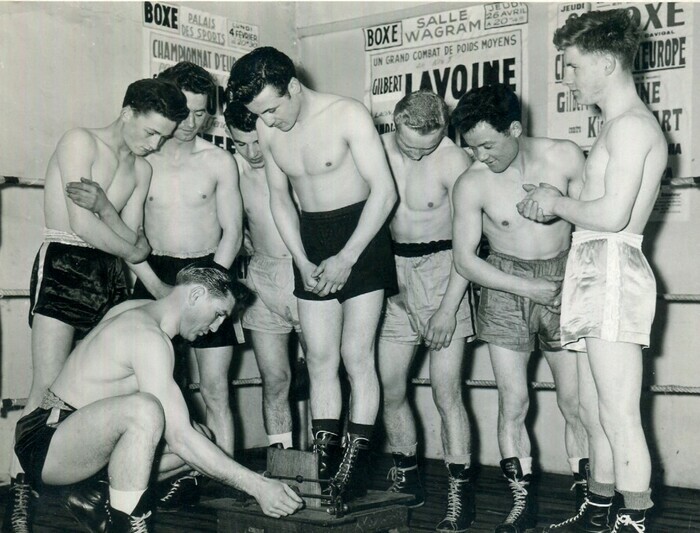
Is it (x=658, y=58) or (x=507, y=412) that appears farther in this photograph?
(x=658, y=58)

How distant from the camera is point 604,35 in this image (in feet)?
9.05

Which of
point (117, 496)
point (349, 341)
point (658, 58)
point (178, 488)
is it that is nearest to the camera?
point (117, 496)

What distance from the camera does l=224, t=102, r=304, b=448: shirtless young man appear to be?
13.6 ft

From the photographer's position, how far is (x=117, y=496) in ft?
9.34

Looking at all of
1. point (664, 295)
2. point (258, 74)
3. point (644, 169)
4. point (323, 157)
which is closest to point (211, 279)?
point (323, 157)

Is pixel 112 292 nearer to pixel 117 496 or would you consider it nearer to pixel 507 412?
pixel 117 496

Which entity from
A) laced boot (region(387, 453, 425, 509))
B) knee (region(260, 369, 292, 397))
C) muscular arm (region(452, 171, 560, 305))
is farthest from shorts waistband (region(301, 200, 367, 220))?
laced boot (region(387, 453, 425, 509))

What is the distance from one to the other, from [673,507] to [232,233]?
2233 millimetres

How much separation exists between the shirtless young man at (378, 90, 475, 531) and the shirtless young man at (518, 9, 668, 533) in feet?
2.73

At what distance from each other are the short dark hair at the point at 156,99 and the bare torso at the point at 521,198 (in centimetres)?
119

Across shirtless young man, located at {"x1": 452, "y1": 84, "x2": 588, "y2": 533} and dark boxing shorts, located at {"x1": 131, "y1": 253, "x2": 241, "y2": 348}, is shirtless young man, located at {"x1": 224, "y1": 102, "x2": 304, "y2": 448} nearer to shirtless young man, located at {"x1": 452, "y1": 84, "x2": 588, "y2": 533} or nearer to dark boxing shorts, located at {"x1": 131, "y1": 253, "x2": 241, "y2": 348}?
dark boxing shorts, located at {"x1": 131, "y1": 253, "x2": 241, "y2": 348}

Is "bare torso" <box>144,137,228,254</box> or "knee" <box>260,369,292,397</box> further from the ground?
"bare torso" <box>144,137,228,254</box>

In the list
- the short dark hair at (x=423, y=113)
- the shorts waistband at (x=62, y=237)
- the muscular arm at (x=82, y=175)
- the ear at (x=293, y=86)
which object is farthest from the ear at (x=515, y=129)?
the shorts waistband at (x=62, y=237)

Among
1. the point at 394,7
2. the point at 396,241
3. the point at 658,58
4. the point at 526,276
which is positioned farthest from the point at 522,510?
the point at 394,7
